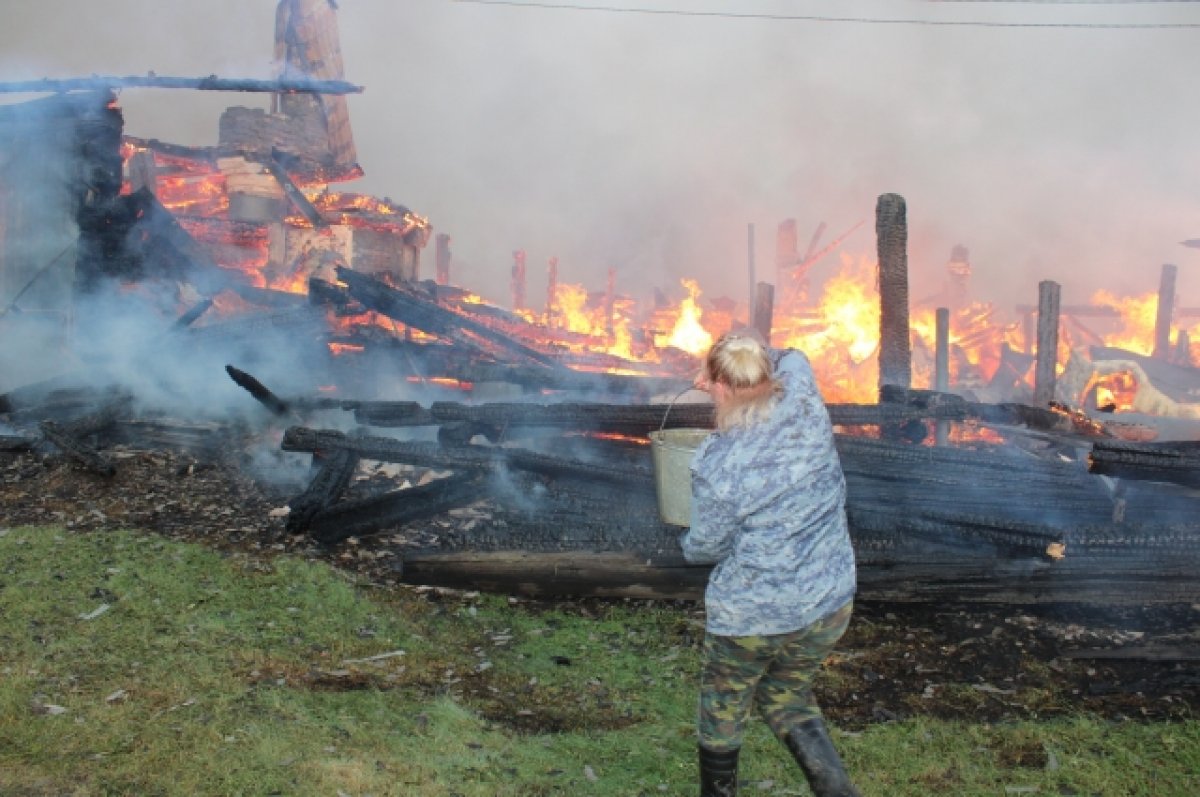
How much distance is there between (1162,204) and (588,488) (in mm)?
41092

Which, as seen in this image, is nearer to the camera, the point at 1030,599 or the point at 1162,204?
Result: the point at 1030,599

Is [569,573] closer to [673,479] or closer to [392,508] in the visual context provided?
[392,508]

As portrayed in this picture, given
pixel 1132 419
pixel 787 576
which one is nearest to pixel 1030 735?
pixel 787 576

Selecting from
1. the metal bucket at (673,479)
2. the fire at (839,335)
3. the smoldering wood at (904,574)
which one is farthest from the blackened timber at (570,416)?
the fire at (839,335)

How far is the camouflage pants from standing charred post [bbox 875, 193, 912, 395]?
6804 mm

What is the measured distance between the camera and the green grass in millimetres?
4371

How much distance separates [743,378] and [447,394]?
1026 centimetres

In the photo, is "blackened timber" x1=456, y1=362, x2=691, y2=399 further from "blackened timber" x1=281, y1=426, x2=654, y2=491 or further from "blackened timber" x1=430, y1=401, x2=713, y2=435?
"blackened timber" x1=281, y1=426, x2=654, y2=491

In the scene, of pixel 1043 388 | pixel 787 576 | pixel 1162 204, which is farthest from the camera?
pixel 1162 204

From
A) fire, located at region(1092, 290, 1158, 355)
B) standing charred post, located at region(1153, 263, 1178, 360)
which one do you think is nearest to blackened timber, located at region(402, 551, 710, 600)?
standing charred post, located at region(1153, 263, 1178, 360)

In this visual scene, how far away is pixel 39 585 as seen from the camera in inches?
255

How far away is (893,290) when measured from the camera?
1020 cm

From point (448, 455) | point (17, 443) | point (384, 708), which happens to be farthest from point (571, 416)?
point (17, 443)

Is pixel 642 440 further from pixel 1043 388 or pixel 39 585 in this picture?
pixel 1043 388
